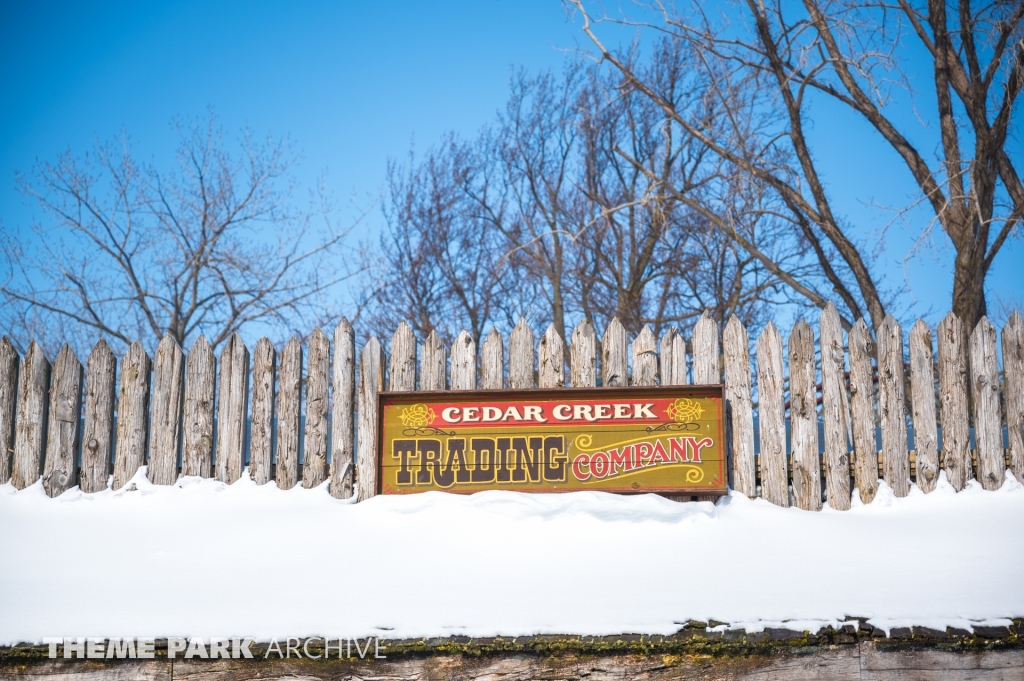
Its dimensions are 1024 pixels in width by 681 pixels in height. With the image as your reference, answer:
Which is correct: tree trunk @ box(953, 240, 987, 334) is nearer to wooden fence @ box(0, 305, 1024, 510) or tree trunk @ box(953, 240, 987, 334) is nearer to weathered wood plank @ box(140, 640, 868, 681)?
wooden fence @ box(0, 305, 1024, 510)

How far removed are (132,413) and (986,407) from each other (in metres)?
6.03

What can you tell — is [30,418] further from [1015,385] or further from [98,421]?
[1015,385]

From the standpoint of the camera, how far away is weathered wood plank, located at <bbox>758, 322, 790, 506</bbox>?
18.8ft

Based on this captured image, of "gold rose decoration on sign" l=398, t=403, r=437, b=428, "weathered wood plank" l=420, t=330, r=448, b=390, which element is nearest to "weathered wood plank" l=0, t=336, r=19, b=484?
"gold rose decoration on sign" l=398, t=403, r=437, b=428

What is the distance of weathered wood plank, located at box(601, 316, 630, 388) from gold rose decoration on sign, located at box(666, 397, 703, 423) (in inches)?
15.2

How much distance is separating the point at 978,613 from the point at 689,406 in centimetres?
218

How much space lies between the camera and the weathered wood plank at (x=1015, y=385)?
573cm

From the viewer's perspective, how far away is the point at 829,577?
177 inches

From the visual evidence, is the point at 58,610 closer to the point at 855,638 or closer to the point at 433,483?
the point at 433,483

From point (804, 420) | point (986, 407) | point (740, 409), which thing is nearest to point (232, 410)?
point (740, 409)

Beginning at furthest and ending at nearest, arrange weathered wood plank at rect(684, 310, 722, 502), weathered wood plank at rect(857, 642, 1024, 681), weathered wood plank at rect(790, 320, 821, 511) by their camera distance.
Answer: weathered wood plank at rect(684, 310, 722, 502) < weathered wood plank at rect(790, 320, 821, 511) < weathered wood plank at rect(857, 642, 1024, 681)

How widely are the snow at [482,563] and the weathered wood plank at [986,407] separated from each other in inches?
5.5

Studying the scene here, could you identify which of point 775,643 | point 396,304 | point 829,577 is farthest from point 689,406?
point 396,304

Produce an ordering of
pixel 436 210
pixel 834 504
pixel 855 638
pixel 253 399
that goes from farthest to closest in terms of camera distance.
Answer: pixel 436 210, pixel 253 399, pixel 834 504, pixel 855 638
